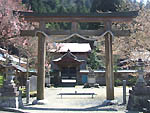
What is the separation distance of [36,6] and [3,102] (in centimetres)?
4580

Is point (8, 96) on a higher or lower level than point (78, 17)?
lower

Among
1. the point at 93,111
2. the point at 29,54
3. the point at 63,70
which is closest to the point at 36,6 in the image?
the point at 63,70

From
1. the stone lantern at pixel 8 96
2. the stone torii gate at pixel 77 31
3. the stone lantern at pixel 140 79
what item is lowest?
the stone lantern at pixel 8 96

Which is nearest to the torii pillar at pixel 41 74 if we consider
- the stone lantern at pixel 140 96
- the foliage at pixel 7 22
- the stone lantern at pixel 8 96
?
the stone lantern at pixel 8 96

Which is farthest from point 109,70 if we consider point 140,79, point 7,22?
point 7,22

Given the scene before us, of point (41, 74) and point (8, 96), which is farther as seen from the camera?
point (41, 74)

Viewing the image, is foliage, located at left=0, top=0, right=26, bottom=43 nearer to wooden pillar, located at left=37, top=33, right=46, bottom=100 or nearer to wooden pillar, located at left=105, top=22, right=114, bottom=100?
wooden pillar, located at left=37, top=33, right=46, bottom=100

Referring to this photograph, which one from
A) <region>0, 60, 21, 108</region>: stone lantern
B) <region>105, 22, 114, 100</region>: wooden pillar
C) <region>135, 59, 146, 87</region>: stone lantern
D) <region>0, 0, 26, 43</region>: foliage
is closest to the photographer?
<region>135, 59, 146, 87</region>: stone lantern

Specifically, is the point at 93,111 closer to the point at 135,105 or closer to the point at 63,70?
the point at 135,105

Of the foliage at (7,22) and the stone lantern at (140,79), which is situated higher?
the foliage at (7,22)

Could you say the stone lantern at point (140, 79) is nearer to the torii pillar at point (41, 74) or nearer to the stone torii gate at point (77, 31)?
the stone torii gate at point (77, 31)

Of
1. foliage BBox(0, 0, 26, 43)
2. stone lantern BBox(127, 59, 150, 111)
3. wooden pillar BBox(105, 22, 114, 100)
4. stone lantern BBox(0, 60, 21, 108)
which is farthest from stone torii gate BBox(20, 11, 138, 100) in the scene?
foliage BBox(0, 0, 26, 43)

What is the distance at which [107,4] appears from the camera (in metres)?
42.1

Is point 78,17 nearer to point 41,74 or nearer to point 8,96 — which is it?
point 41,74
